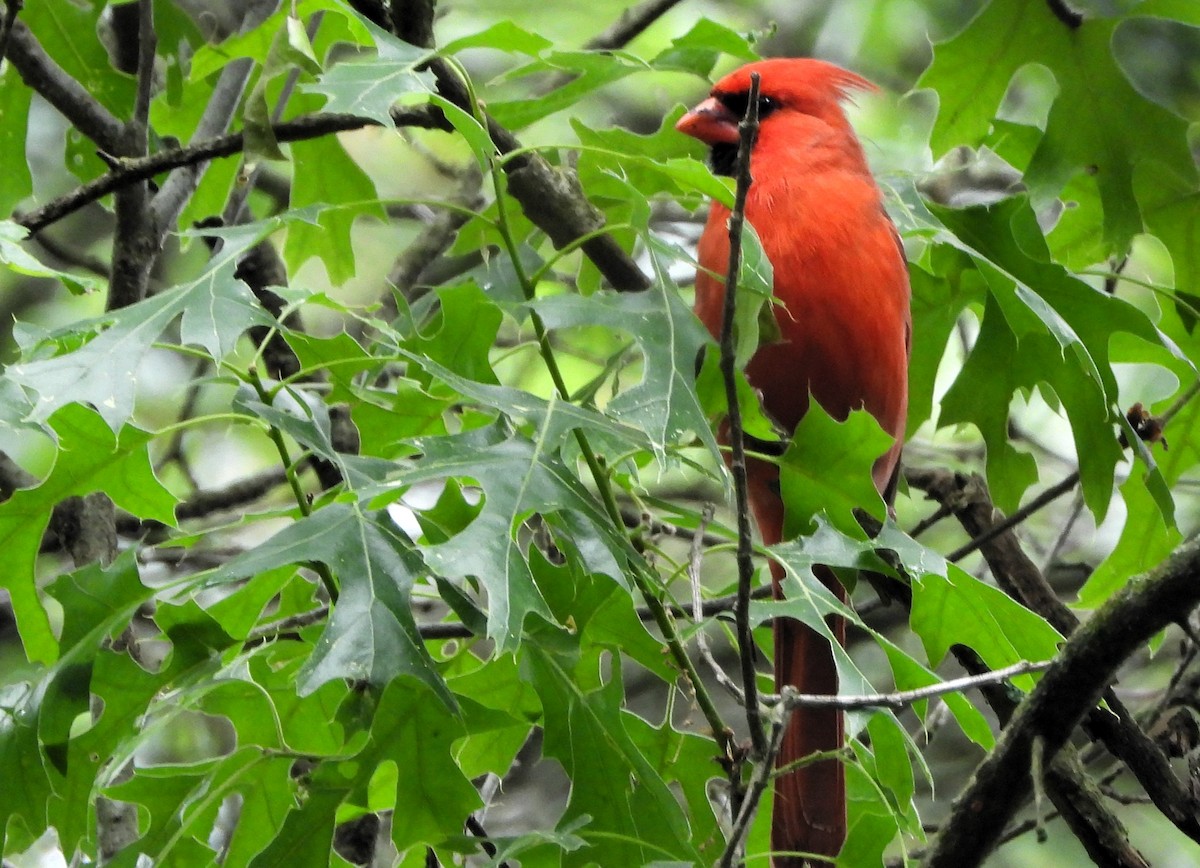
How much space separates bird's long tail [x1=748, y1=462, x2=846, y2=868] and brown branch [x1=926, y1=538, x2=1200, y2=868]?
0.35 meters

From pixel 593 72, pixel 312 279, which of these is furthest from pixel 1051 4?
pixel 312 279

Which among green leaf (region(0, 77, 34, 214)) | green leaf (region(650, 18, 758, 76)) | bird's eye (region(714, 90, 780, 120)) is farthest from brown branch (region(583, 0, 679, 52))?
green leaf (region(0, 77, 34, 214))

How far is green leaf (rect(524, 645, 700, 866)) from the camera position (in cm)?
140

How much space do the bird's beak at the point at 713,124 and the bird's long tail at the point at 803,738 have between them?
0.62 m

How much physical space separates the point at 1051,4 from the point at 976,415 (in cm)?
68

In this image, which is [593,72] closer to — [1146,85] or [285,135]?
[285,135]

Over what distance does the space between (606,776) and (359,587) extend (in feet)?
1.18

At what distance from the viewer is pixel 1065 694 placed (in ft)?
3.90

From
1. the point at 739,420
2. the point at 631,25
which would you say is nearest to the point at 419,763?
the point at 739,420

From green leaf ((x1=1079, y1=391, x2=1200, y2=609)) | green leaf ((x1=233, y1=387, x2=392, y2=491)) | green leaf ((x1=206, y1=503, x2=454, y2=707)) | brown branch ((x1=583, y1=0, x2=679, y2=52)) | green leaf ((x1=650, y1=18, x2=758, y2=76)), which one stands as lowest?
green leaf ((x1=1079, y1=391, x2=1200, y2=609))

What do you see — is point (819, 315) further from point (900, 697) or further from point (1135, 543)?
point (900, 697)

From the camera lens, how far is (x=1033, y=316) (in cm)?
170

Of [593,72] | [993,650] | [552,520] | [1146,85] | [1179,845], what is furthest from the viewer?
[1179,845]

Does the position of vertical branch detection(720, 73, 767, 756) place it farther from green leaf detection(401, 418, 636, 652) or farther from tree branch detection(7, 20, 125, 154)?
tree branch detection(7, 20, 125, 154)
